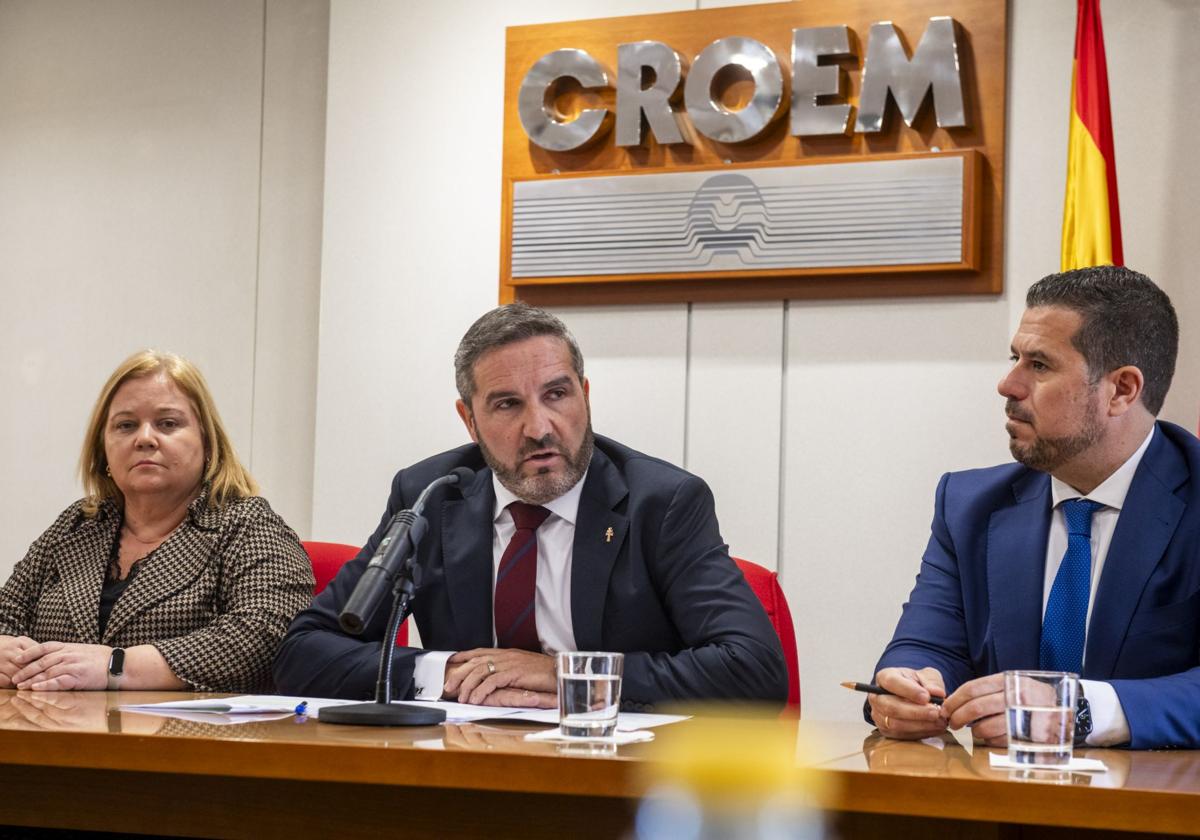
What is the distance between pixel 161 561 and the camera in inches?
120

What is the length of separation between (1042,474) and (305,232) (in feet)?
10.4

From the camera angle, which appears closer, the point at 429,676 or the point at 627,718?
the point at 627,718

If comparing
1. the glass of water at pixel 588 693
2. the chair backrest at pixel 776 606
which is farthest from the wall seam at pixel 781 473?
the glass of water at pixel 588 693

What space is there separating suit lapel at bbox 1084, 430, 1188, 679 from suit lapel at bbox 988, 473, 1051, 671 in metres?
0.10

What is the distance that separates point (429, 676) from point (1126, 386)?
1.29 metres

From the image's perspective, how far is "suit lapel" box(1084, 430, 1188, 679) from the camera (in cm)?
230

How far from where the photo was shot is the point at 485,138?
456 cm

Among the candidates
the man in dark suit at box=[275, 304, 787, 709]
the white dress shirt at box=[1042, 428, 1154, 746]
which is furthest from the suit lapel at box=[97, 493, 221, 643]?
the white dress shirt at box=[1042, 428, 1154, 746]

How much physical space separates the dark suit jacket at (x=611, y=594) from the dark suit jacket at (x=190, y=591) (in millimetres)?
188

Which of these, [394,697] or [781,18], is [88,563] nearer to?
[394,697]

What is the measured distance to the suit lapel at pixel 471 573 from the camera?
106 inches

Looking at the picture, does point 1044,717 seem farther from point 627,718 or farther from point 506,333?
point 506,333

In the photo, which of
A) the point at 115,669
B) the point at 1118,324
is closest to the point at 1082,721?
the point at 1118,324

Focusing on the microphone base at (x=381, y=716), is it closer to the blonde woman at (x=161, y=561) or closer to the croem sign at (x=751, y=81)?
the blonde woman at (x=161, y=561)
